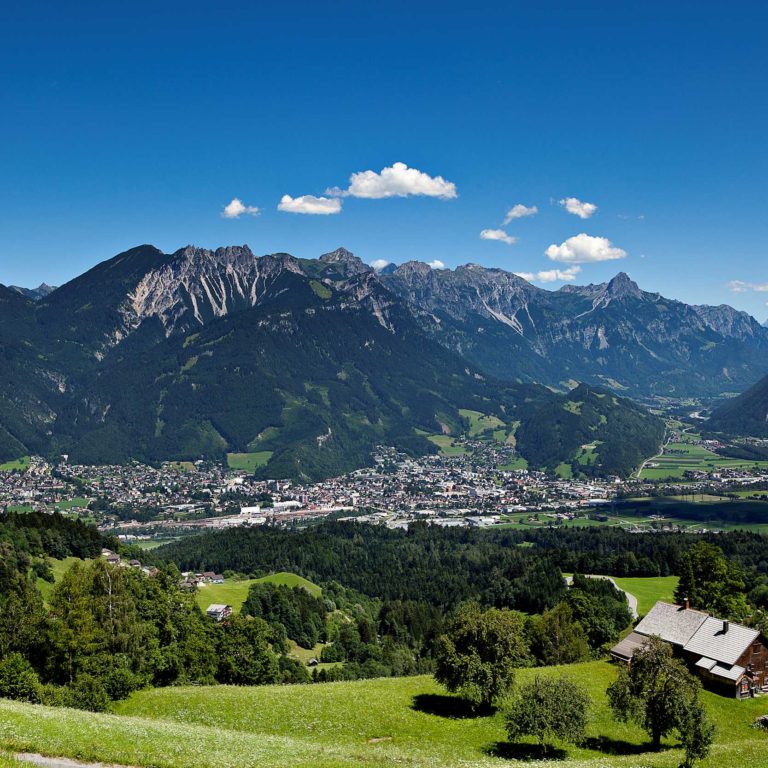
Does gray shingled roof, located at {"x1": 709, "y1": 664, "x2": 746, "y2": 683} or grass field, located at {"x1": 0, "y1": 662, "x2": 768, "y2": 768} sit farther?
gray shingled roof, located at {"x1": 709, "y1": 664, "x2": 746, "y2": 683}

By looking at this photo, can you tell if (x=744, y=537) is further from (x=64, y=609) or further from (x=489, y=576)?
(x=64, y=609)

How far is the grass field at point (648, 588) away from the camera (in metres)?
113

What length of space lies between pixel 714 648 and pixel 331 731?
3721cm

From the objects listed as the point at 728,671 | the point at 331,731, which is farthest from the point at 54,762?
the point at 728,671

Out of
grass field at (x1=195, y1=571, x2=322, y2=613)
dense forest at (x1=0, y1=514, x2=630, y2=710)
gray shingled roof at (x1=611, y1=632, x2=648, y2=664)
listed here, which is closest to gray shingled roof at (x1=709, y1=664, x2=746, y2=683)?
gray shingled roof at (x1=611, y1=632, x2=648, y2=664)

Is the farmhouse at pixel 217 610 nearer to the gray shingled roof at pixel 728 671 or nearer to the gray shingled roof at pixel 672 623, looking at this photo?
the gray shingled roof at pixel 672 623

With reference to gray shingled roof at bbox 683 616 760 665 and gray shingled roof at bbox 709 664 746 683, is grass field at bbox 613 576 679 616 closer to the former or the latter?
gray shingled roof at bbox 683 616 760 665

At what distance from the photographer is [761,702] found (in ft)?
183

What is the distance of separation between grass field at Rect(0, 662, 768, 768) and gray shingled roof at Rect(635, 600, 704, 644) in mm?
8494

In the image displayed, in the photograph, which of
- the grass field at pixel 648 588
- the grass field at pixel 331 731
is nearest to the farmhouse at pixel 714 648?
the grass field at pixel 331 731

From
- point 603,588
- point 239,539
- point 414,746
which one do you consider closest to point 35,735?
point 414,746

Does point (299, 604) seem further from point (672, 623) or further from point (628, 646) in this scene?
point (672, 623)

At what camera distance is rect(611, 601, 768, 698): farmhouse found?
190 feet

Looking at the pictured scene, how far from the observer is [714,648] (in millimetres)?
61094
